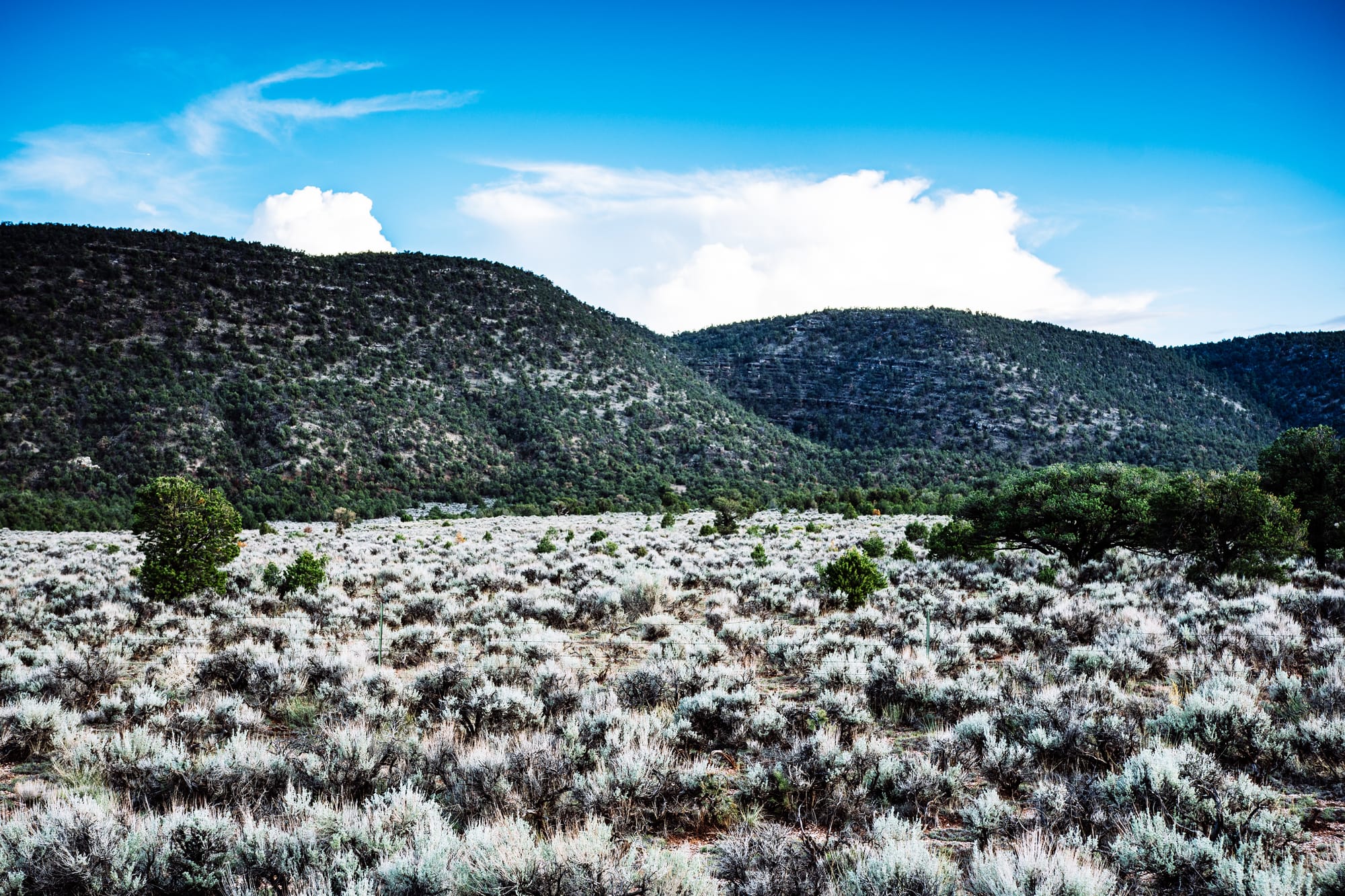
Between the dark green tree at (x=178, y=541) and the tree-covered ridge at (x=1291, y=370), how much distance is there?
332 ft

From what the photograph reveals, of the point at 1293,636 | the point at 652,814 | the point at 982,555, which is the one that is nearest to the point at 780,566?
the point at 982,555

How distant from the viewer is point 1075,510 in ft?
47.8

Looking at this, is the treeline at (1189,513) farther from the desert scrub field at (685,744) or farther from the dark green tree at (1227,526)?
the desert scrub field at (685,744)

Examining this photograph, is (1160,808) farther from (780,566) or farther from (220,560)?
(220,560)

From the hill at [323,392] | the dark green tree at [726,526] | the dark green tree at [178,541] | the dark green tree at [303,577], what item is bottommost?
the dark green tree at [726,526]

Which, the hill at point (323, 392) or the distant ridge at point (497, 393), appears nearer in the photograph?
the hill at point (323, 392)

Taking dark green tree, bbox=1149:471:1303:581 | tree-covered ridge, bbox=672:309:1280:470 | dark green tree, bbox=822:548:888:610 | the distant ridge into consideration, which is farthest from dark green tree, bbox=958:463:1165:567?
tree-covered ridge, bbox=672:309:1280:470

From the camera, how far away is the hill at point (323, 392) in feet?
138

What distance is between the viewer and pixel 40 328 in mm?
47625

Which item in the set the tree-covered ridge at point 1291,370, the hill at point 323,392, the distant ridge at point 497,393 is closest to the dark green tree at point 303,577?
the distant ridge at point 497,393

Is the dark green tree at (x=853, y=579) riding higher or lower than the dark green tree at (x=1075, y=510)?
lower

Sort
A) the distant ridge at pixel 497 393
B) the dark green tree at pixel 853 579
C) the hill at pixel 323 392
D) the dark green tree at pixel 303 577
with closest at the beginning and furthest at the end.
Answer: the dark green tree at pixel 853 579
the dark green tree at pixel 303 577
the hill at pixel 323 392
the distant ridge at pixel 497 393

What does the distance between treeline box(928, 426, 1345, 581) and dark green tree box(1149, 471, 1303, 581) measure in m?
0.02

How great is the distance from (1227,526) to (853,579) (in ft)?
26.3
